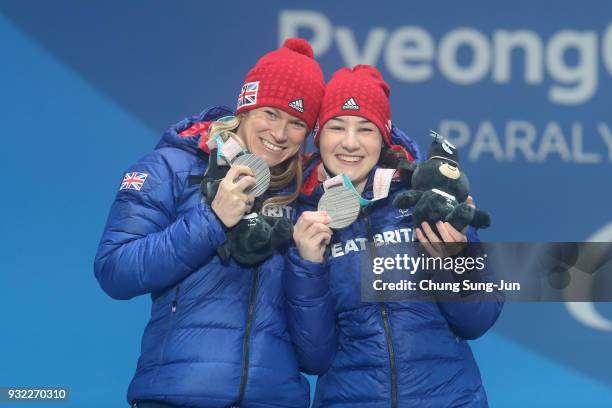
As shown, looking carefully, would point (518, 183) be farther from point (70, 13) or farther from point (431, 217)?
point (70, 13)

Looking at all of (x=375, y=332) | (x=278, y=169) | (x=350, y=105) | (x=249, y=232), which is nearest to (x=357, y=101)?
(x=350, y=105)

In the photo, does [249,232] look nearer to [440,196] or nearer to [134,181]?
[134,181]

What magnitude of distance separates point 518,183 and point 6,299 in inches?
64.6

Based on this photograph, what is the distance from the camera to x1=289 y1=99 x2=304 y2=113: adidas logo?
7.48 ft

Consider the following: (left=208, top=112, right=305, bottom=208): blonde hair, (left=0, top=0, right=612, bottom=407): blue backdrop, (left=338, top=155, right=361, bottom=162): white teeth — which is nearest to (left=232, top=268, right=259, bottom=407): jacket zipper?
(left=208, top=112, right=305, bottom=208): blonde hair

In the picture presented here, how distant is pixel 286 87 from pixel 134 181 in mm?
402

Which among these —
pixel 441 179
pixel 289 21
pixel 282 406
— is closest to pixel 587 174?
pixel 289 21

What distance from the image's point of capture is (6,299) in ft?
10.3

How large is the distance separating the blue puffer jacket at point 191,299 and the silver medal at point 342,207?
0.55 ft

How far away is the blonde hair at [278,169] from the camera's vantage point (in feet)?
7.38

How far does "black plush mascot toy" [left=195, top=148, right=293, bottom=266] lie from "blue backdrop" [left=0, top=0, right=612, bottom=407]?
42.2 inches

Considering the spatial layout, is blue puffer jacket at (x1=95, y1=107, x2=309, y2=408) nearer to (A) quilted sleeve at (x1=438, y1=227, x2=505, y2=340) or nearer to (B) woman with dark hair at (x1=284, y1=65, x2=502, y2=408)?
(B) woman with dark hair at (x1=284, y1=65, x2=502, y2=408)

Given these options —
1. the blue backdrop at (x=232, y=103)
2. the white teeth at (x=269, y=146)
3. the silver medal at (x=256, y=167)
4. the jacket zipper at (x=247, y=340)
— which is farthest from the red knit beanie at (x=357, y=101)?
the blue backdrop at (x=232, y=103)

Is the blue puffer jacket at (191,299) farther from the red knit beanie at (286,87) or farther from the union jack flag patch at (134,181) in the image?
the red knit beanie at (286,87)
